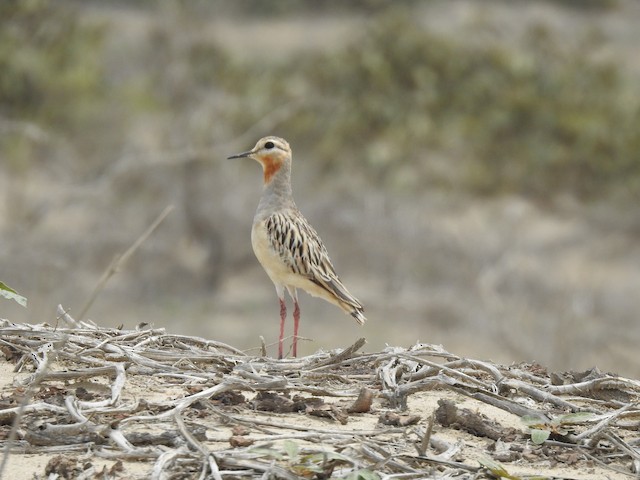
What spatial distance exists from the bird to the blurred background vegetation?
6509 mm

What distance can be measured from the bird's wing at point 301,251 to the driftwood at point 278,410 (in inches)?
61.3

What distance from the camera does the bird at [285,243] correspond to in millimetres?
→ 6316

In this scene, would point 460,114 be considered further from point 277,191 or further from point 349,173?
point 277,191

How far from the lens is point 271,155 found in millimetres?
6617

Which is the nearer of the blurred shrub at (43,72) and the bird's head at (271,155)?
the bird's head at (271,155)

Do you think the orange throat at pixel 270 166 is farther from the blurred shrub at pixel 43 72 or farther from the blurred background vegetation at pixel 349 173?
the blurred shrub at pixel 43 72

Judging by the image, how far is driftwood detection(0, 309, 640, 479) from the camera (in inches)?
130

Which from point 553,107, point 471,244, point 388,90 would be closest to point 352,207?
point 471,244

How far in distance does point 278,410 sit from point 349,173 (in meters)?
15.0

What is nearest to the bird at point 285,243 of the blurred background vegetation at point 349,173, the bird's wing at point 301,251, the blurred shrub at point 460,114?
the bird's wing at point 301,251

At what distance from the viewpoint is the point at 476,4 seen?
91.0 ft

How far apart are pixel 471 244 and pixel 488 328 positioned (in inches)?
112

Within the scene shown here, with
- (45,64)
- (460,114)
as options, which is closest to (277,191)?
(45,64)

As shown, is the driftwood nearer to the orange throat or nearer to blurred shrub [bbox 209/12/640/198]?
the orange throat
